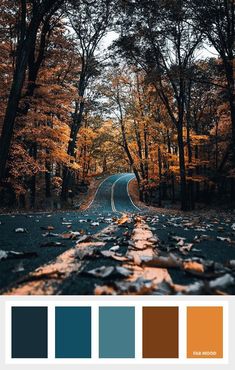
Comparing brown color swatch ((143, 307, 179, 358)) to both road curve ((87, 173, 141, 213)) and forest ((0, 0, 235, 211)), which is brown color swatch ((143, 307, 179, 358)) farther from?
road curve ((87, 173, 141, 213))

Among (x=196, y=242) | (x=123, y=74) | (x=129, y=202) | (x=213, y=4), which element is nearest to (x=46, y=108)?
(x=213, y=4)

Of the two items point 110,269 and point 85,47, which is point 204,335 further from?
point 85,47

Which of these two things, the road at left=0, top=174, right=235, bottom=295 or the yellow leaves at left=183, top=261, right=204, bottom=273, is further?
the yellow leaves at left=183, top=261, right=204, bottom=273

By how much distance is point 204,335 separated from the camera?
79.9 inches

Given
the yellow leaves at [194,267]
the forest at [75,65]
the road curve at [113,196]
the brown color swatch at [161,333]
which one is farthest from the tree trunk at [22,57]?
the road curve at [113,196]

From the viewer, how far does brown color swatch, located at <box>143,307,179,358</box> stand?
6.38ft

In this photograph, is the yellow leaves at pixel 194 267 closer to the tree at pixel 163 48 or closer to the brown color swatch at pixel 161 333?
the brown color swatch at pixel 161 333

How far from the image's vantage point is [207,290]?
1.76m

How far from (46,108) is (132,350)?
14483 mm

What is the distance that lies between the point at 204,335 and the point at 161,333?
279mm

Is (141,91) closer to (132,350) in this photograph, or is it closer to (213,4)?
(213,4)

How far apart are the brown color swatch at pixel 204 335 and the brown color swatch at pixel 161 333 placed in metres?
0.09

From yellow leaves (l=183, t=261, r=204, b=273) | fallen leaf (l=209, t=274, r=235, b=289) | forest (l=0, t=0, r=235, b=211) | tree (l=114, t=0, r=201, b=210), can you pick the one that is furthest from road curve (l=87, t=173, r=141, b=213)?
fallen leaf (l=209, t=274, r=235, b=289)

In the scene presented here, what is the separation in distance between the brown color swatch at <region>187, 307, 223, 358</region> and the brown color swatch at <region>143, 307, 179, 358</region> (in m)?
0.09
